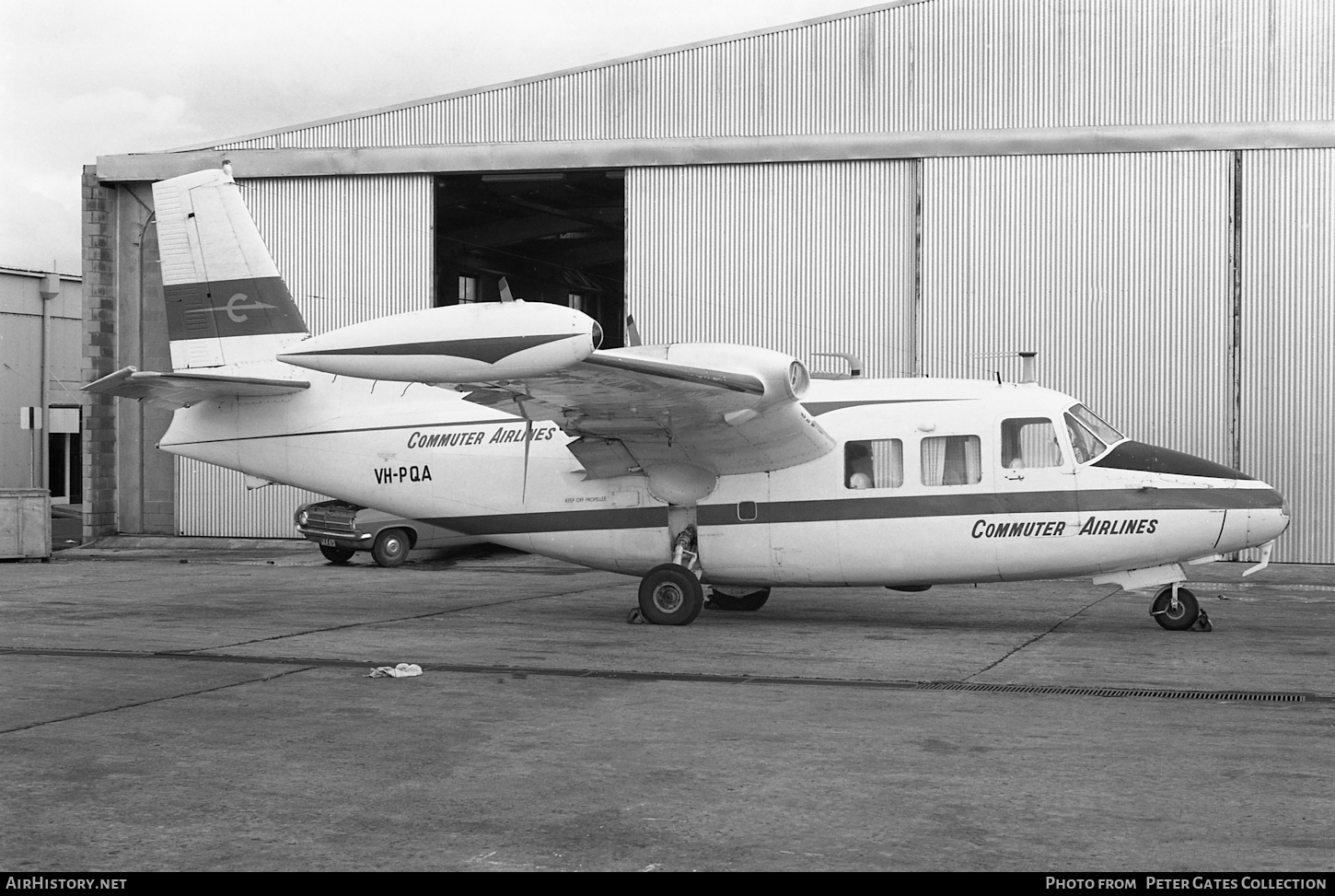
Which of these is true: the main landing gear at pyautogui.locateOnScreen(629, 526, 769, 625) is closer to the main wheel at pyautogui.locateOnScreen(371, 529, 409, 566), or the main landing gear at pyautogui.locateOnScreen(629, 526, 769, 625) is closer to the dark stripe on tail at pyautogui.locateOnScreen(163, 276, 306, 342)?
the dark stripe on tail at pyautogui.locateOnScreen(163, 276, 306, 342)

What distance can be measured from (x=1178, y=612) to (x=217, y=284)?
11.3 metres

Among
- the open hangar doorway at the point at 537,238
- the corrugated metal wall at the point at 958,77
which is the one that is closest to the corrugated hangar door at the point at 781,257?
the open hangar doorway at the point at 537,238

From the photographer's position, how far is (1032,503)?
40.0 ft

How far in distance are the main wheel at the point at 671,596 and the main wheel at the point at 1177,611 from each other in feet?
14.9

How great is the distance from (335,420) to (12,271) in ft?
102

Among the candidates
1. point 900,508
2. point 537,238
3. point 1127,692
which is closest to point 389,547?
point 900,508

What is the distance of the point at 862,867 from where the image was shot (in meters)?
4.88

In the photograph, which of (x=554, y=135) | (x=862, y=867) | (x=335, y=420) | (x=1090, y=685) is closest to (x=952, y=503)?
(x=1090, y=685)

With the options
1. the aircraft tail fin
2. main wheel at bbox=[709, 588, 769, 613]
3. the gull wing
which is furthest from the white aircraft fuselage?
main wheel at bbox=[709, 588, 769, 613]

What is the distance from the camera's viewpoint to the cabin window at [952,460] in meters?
12.4

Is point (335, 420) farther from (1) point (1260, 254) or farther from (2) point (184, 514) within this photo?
(1) point (1260, 254)

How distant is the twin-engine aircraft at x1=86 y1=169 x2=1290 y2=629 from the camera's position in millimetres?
10938

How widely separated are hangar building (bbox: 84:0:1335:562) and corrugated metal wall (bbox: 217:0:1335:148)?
0.16 ft

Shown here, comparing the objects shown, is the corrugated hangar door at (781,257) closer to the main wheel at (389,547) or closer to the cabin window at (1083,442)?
the main wheel at (389,547)
